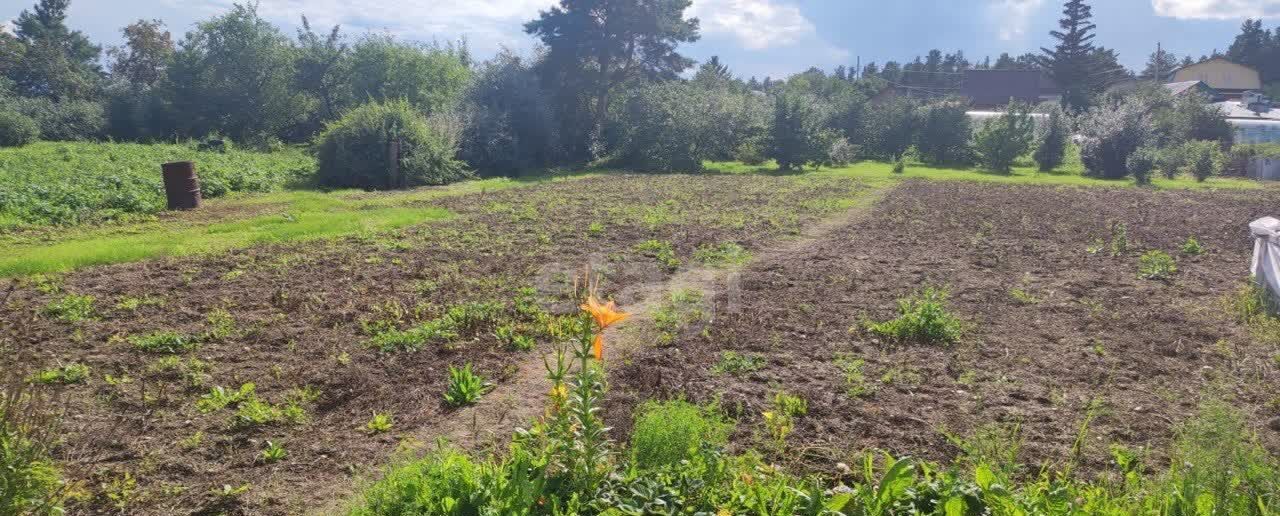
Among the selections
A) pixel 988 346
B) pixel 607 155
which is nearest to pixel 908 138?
pixel 607 155

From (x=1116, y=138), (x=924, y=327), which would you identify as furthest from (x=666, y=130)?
(x=924, y=327)

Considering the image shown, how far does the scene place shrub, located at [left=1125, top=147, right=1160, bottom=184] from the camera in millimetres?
23125

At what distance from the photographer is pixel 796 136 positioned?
27.3m

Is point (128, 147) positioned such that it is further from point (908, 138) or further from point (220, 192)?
point (908, 138)

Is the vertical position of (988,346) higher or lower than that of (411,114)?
lower

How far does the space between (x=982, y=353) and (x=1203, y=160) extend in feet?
77.4

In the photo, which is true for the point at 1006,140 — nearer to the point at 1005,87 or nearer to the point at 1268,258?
the point at 1268,258

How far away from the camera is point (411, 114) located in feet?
67.4

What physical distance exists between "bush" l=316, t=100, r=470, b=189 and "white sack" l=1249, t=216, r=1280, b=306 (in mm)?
17188

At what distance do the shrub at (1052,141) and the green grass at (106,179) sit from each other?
25.0 metres

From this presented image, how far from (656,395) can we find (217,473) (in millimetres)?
2433

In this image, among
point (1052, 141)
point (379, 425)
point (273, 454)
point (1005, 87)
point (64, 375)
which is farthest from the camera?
point (1005, 87)

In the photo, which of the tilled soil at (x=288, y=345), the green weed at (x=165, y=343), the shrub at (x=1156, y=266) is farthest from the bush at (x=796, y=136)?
the green weed at (x=165, y=343)

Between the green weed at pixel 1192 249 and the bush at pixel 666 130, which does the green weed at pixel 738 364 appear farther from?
the bush at pixel 666 130
